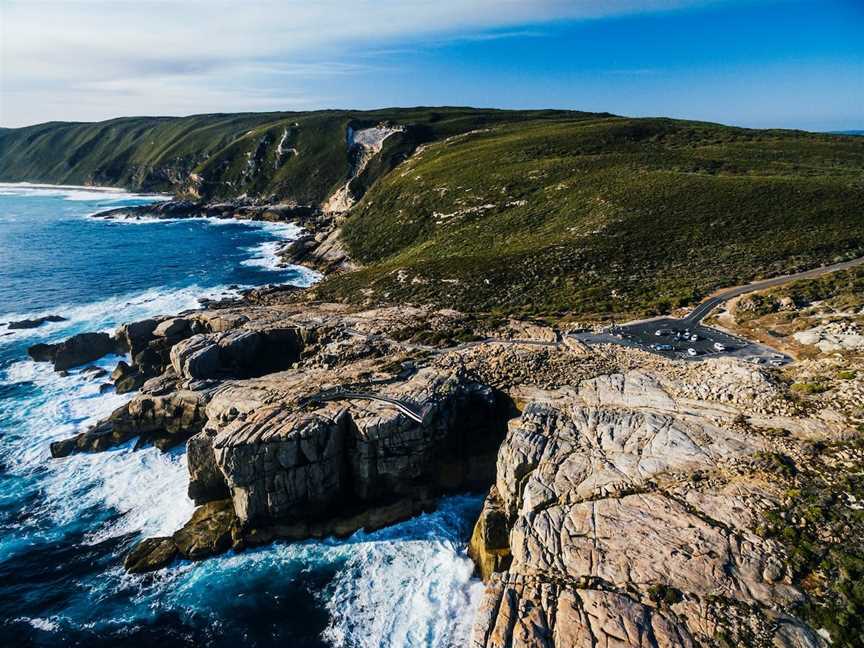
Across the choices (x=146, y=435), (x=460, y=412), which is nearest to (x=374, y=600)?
(x=460, y=412)

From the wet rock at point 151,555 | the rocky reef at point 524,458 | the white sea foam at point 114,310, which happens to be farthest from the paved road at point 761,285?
the white sea foam at point 114,310

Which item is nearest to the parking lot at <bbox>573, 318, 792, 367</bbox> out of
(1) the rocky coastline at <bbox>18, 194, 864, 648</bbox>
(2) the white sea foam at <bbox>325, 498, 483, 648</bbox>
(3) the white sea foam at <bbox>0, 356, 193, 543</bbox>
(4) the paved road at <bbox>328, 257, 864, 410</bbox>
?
(4) the paved road at <bbox>328, 257, 864, 410</bbox>

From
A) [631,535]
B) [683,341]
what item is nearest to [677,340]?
[683,341]

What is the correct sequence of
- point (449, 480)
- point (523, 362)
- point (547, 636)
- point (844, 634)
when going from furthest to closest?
point (523, 362)
point (449, 480)
point (547, 636)
point (844, 634)

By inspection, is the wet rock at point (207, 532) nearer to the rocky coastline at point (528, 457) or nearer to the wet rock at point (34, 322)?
the rocky coastline at point (528, 457)

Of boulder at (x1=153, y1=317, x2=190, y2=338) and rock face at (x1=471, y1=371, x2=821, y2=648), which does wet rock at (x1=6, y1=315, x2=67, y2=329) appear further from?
rock face at (x1=471, y1=371, x2=821, y2=648)

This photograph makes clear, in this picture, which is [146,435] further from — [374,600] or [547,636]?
[547,636]
